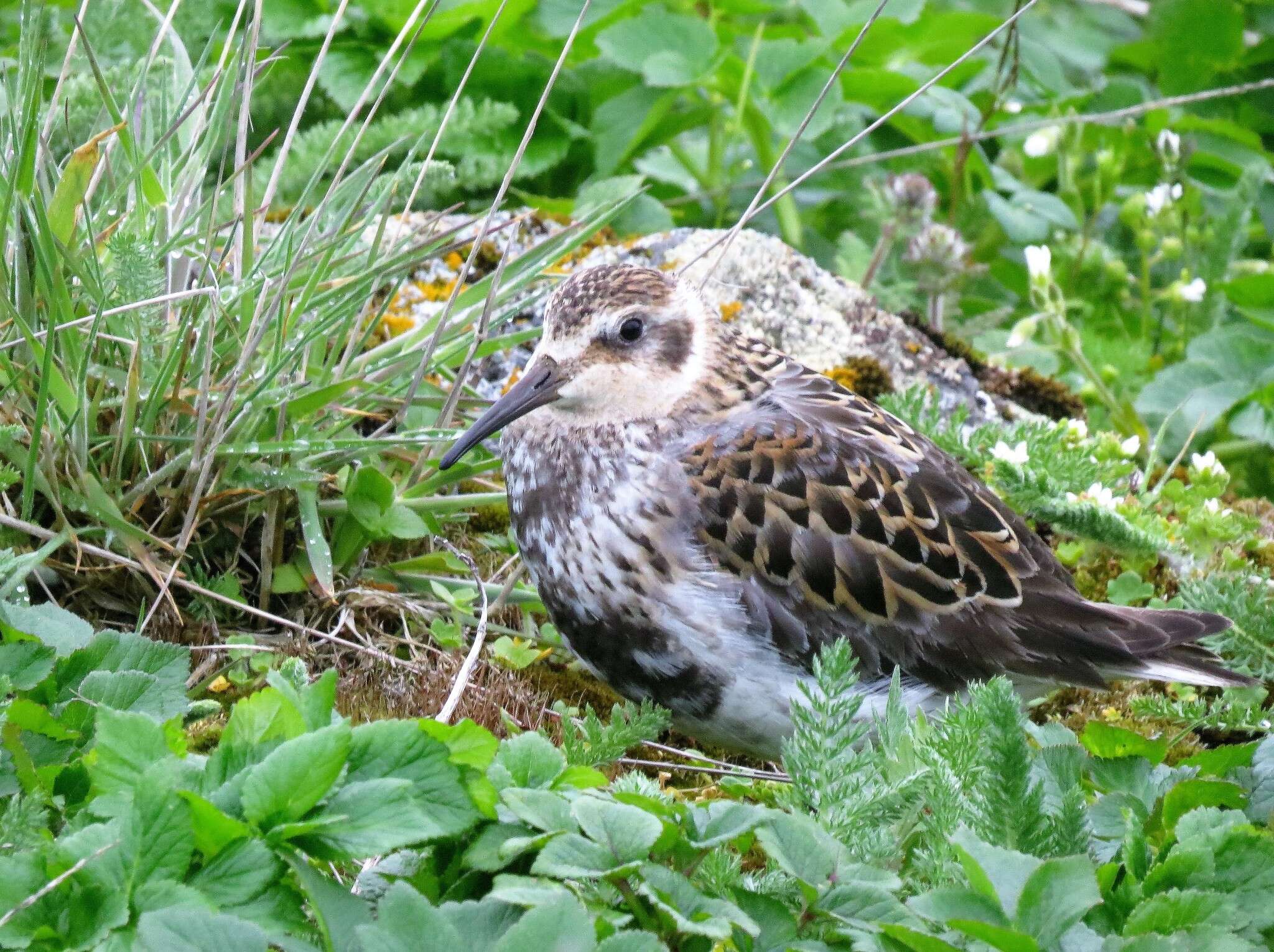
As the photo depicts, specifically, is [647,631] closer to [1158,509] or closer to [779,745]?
[779,745]

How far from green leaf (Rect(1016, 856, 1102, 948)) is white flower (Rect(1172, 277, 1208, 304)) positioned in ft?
16.1

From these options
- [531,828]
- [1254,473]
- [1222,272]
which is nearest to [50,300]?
[531,828]

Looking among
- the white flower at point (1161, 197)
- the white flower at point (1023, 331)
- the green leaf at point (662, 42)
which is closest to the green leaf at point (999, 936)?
the white flower at point (1023, 331)

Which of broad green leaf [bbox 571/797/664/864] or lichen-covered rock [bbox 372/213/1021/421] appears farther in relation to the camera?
lichen-covered rock [bbox 372/213/1021/421]

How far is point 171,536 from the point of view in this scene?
396 centimetres

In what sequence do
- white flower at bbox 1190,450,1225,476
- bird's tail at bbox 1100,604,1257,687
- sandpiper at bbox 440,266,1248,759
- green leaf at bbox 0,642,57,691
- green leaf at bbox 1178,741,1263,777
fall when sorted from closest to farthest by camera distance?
green leaf at bbox 0,642,57,691
green leaf at bbox 1178,741,1263,777
sandpiper at bbox 440,266,1248,759
bird's tail at bbox 1100,604,1257,687
white flower at bbox 1190,450,1225,476

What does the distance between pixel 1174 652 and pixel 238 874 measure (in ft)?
8.75

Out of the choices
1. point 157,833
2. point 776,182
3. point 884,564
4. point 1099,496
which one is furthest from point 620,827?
point 776,182

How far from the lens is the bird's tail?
377 centimetres

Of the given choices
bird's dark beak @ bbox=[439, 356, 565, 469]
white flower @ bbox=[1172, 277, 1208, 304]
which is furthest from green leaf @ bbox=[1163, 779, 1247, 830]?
white flower @ bbox=[1172, 277, 1208, 304]

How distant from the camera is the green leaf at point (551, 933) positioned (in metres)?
1.89

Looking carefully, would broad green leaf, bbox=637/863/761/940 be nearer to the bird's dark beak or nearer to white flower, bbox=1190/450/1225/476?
the bird's dark beak

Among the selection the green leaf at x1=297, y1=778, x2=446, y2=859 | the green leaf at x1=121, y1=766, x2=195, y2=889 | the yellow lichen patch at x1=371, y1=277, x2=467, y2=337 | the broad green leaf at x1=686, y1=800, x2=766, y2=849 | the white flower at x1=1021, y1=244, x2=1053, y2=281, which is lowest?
the yellow lichen patch at x1=371, y1=277, x2=467, y2=337

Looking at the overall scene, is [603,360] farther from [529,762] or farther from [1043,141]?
[1043,141]
